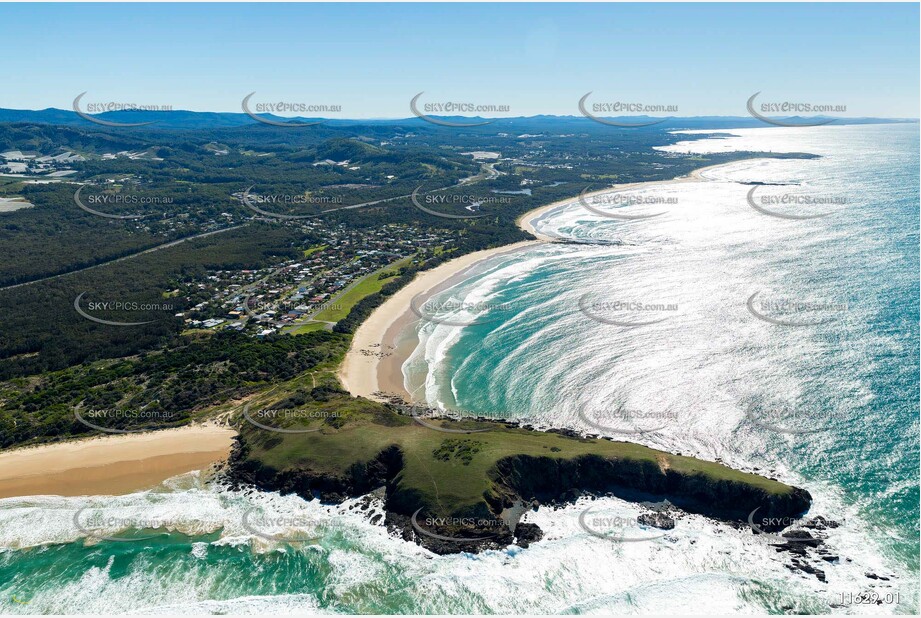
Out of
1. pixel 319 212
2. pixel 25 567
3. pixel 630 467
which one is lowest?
pixel 25 567

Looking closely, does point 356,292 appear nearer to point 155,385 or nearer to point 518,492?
point 155,385

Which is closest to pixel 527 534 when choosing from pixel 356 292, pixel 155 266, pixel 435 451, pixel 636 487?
pixel 636 487

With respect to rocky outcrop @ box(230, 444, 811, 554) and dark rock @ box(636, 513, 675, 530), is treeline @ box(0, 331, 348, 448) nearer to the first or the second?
rocky outcrop @ box(230, 444, 811, 554)

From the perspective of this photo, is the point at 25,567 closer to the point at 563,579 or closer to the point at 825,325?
the point at 563,579

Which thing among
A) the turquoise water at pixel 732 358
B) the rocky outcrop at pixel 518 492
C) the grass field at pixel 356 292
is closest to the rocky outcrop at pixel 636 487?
the rocky outcrop at pixel 518 492

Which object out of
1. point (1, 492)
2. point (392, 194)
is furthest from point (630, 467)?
point (392, 194)

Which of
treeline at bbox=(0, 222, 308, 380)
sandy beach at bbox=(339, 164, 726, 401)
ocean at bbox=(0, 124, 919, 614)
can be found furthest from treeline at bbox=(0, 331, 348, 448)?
ocean at bbox=(0, 124, 919, 614)
